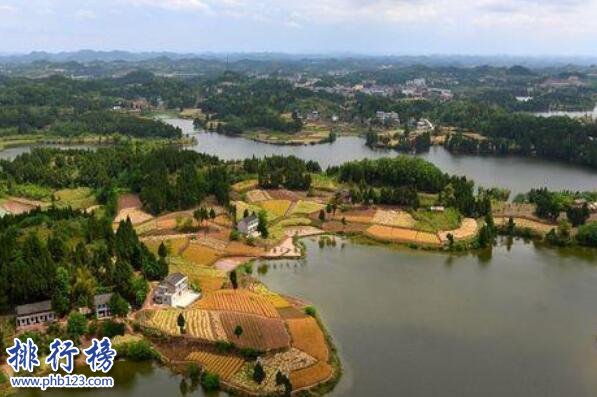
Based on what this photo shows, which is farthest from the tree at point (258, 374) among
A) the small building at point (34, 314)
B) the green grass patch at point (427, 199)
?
the green grass patch at point (427, 199)

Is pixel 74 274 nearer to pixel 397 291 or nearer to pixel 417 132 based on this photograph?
pixel 397 291

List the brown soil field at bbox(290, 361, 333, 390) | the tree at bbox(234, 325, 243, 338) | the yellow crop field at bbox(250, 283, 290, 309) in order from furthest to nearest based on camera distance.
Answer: the yellow crop field at bbox(250, 283, 290, 309) < the tree at bbox(234, 325, 243, 338) < the brown soil field at bbox(290, 361, 333, 390)

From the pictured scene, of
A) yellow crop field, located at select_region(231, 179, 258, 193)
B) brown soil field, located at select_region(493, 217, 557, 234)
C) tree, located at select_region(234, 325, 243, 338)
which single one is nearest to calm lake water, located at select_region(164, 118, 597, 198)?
brown soil field, located at select_region(493, 217, 557, 234)

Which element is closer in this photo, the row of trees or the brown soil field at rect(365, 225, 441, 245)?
the row of trees

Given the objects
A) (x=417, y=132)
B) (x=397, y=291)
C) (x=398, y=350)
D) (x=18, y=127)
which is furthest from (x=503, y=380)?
(x=18, y=127)

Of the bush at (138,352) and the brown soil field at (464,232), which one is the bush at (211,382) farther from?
the brown soil field at (464,232)

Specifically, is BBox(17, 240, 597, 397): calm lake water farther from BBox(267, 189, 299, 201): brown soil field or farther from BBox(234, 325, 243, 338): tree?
BBox(267, 189, 299, 201): brown soil field

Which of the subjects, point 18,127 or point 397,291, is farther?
point 18,127
